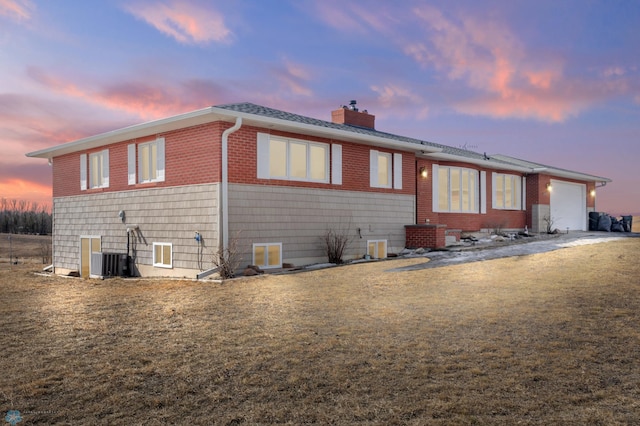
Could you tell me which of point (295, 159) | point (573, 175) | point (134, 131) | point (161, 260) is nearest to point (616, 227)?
point (573, 175)

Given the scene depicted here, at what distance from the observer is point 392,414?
353 cm

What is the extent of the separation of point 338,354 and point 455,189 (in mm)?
15549

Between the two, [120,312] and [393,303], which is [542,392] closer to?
[393,303]

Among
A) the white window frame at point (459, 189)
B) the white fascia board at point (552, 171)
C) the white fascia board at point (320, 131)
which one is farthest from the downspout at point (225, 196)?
the white fascia board at point (552, 171)

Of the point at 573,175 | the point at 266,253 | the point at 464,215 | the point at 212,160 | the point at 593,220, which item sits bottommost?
the point at 266,253

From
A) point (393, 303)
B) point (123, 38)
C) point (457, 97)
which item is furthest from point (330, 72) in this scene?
point (393, 303)

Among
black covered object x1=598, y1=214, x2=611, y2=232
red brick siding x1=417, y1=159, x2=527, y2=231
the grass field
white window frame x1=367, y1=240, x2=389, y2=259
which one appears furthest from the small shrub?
the grass field

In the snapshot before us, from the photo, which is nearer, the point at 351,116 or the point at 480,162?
the point at 351,116

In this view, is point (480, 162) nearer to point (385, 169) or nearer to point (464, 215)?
point (464, 215)

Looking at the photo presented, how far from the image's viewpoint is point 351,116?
19.2 metres

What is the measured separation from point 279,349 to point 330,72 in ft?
39.9

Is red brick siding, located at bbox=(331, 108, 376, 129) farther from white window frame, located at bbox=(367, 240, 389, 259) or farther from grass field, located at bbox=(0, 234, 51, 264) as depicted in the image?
grass field, located at bbox=(0, 234, 51, 264)

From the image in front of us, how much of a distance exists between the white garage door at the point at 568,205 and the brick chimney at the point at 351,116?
11.7m

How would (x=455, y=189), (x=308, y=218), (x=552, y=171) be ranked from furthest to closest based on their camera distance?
(x=552, y=171) → (x=455, y=189) → (x=308, y=218)
